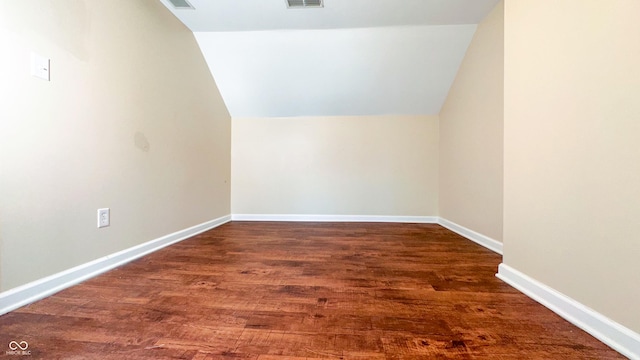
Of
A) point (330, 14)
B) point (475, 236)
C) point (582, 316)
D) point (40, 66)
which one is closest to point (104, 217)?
point (40, 66)

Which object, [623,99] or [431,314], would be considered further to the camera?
[431,314]

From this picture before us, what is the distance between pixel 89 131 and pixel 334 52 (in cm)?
246

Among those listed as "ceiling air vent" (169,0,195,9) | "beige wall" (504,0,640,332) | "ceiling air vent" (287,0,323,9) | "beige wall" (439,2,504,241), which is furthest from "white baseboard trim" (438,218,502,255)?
"ceiling air vent" (169,0,195,9)

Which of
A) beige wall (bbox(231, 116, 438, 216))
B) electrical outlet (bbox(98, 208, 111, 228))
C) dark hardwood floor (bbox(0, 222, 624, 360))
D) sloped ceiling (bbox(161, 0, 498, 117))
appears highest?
sloped ceiling (bbox(161, 0, 498, 117))

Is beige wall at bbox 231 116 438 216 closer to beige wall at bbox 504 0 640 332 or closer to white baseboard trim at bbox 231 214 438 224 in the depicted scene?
white baseboard trim at bbox 231 214 438 224

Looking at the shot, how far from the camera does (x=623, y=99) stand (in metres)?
0.96

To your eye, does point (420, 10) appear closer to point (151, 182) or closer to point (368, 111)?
point (368, 111)

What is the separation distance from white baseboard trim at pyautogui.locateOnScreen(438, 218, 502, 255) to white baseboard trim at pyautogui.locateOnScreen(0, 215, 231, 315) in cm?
300

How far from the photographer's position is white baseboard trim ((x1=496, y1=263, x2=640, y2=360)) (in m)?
0.93

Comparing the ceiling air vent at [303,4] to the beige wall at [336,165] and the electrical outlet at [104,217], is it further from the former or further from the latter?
the electrical outlet at [104,217]

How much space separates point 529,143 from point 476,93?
4.93ft

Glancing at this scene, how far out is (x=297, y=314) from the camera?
1.23m

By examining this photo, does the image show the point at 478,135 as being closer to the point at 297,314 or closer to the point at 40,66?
the point at 297,314

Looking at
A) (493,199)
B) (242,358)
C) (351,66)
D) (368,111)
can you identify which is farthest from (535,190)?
(368,111)
